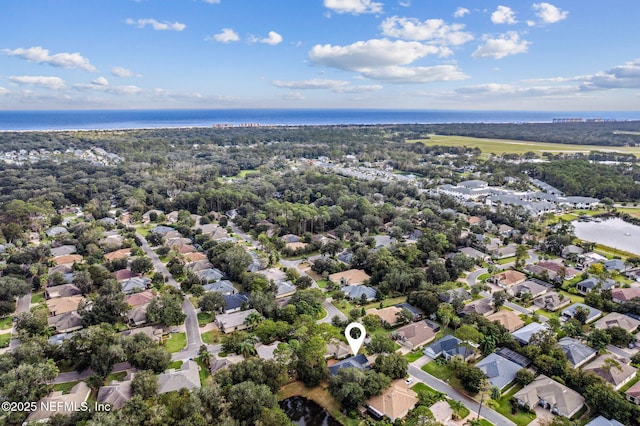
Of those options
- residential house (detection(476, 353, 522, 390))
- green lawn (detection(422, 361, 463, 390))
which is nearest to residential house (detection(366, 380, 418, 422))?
green lawn (detection(422, 361, 463, 390))

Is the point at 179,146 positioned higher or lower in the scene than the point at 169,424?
higher

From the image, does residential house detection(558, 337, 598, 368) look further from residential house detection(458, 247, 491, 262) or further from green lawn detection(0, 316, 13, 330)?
green lawn detection(0, 316, 13, 330)

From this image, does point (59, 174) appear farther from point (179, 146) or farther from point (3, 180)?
point (179, 146)

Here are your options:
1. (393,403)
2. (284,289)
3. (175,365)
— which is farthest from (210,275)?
(393,403)

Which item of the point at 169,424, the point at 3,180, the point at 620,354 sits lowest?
the point at 620,354

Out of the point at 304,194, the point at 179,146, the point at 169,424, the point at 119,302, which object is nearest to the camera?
the point at 169,424

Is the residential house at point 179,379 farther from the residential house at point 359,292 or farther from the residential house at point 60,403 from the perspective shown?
the residential house at point 359,292

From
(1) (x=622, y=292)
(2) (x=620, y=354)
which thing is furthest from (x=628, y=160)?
(2) (x=620, y=354)

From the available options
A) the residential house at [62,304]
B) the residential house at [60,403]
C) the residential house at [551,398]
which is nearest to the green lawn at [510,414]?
the residential house at [551,398]
